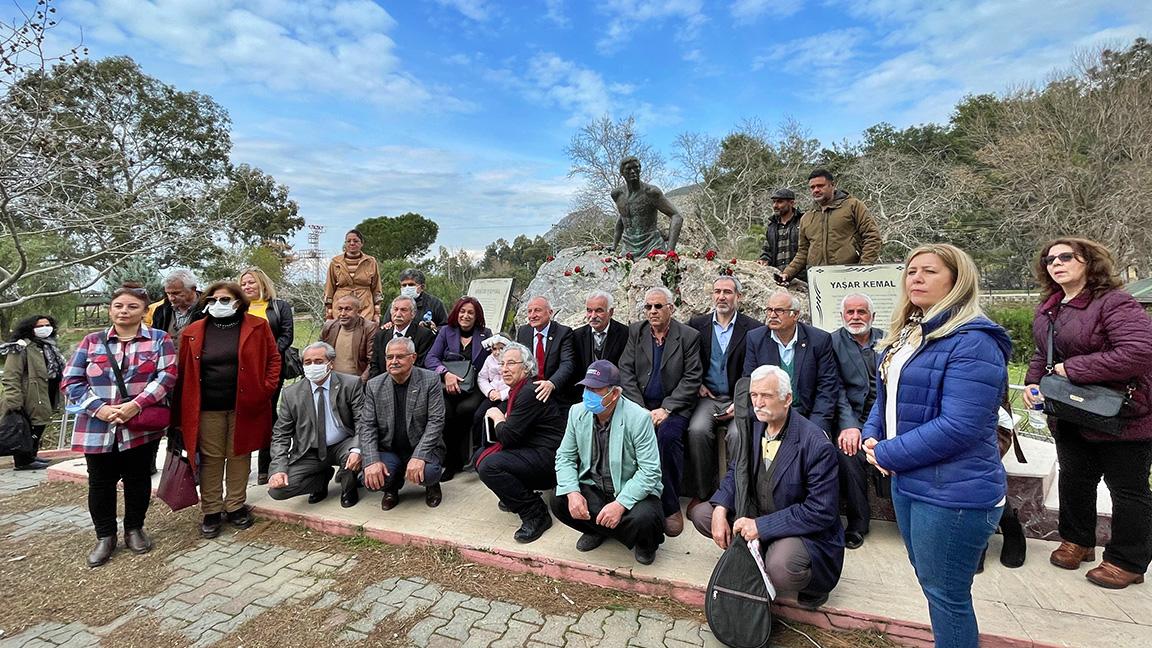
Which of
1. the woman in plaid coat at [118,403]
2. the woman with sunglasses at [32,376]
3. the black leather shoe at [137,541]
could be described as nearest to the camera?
the woman in plaid coat at [118,403]

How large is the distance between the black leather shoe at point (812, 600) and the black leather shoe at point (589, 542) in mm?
1194

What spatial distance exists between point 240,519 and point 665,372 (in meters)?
3.52

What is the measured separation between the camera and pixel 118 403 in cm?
344

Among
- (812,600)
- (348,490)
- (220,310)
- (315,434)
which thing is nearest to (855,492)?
(812,600)

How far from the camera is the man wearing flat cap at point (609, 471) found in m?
2.99

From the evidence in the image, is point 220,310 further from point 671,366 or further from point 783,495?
point 783,495

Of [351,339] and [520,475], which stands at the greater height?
[351,339]

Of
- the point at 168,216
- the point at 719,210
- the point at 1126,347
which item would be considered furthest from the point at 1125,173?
the point at 168,216

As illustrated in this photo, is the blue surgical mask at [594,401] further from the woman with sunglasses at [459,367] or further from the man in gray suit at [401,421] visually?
the woman with sunglasses at [459,367]

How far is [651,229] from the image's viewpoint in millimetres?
7156

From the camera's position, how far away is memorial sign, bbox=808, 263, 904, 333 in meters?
4.54

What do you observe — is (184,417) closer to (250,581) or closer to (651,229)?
(250,581)

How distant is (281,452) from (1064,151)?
24927 mm

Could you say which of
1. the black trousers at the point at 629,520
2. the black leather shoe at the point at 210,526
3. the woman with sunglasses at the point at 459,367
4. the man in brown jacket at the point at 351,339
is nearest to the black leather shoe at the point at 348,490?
the woman with sunglasses at the point at 459,367
